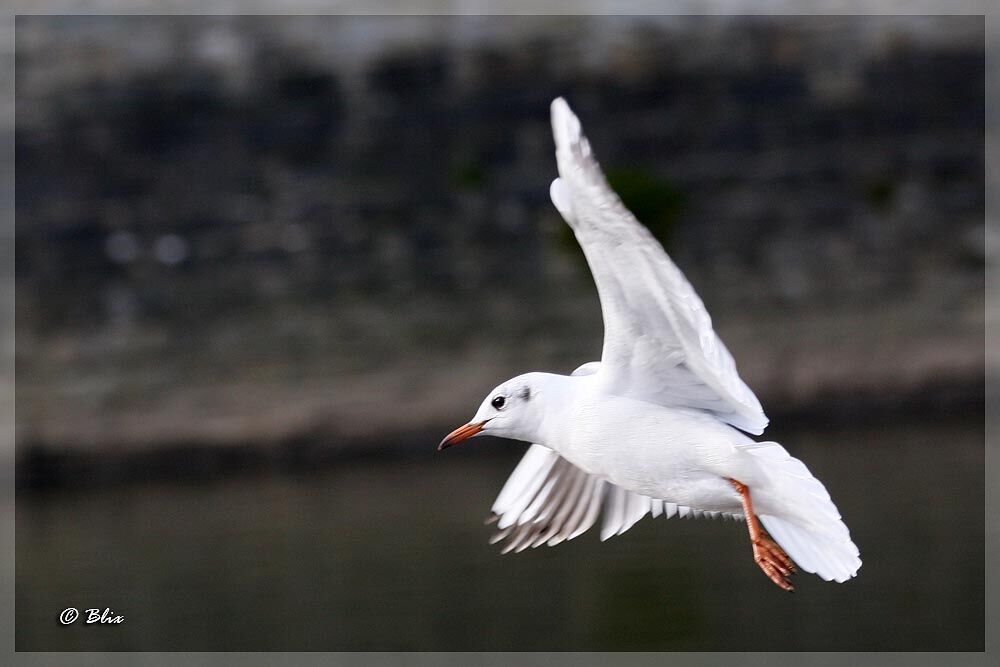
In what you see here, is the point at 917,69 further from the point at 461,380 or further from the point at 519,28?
the point at 461,380

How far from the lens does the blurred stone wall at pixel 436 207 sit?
11828 millimetres

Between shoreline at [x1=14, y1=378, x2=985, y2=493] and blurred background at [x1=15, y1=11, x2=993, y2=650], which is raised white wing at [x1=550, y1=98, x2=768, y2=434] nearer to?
blurred background at [x1=15, y1=11, x2=993, y2=650]

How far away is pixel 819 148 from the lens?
12578 mm

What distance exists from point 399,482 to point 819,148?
421cm

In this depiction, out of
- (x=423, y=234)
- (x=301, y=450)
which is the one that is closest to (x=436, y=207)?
(x=423, y=234)

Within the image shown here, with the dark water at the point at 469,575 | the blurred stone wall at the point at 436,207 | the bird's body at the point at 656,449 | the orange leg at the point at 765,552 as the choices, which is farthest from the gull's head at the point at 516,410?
the blurred stone wall at the point at 436,207

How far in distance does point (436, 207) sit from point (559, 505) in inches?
272

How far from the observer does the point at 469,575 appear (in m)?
8.40

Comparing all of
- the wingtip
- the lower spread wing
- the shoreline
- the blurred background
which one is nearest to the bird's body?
the lower spread wing

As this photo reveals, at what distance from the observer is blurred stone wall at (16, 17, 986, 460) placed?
1183 centimetres

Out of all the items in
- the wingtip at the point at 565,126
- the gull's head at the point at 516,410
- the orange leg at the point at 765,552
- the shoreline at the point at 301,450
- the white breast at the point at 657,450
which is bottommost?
the orange leg at the point at 765,552

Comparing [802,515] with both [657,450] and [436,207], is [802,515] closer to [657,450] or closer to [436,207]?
[657,450]

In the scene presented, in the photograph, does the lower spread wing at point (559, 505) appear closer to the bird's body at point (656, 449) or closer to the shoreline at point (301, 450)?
the bird's body at point (656, 449)

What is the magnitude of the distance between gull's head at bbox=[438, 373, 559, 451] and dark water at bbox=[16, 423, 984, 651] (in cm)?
251
